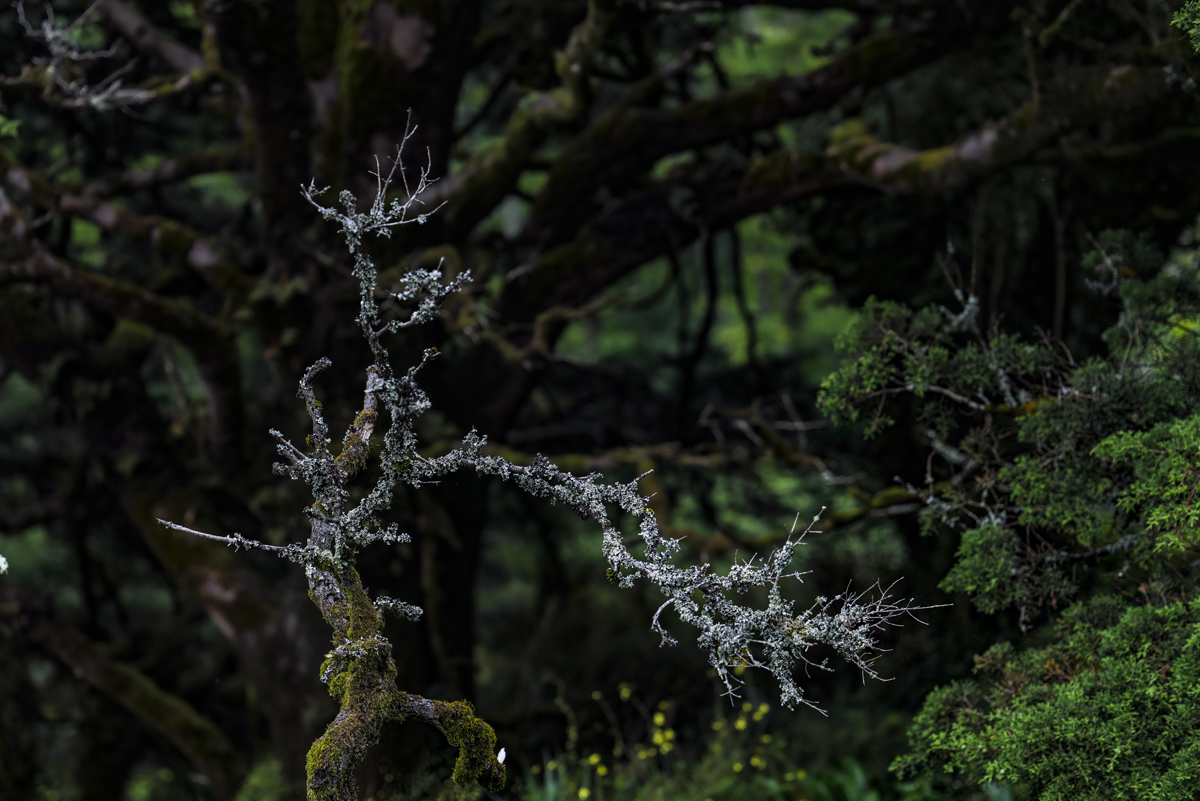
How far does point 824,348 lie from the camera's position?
9.09 metres

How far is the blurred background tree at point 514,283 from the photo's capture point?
4.93 meters

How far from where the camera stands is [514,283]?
5777mm

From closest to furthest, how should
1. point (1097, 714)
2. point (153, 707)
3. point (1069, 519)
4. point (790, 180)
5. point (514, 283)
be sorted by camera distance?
point (1097, 714), point (1069, 519), point (790, 180), point (514, 283), point (153, 707)

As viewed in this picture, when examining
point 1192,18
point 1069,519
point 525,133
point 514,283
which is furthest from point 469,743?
point 514,283

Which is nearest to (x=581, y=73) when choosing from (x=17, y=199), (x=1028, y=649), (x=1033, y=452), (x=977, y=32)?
(x=977, y=32)

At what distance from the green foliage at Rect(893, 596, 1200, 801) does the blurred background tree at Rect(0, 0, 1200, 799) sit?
0.72m

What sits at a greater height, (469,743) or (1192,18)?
(1192,18)

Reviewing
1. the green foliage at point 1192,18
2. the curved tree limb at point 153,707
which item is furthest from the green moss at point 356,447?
the curved tree limb at point 153,707

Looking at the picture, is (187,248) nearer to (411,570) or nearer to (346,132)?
(346,132)

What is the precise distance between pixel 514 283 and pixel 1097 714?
405 cm

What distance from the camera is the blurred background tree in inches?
194

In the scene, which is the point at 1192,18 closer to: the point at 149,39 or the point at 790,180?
the point at 790,180

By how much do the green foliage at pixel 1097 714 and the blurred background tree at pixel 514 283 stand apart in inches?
28.2

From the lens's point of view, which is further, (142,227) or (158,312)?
(142,227)
